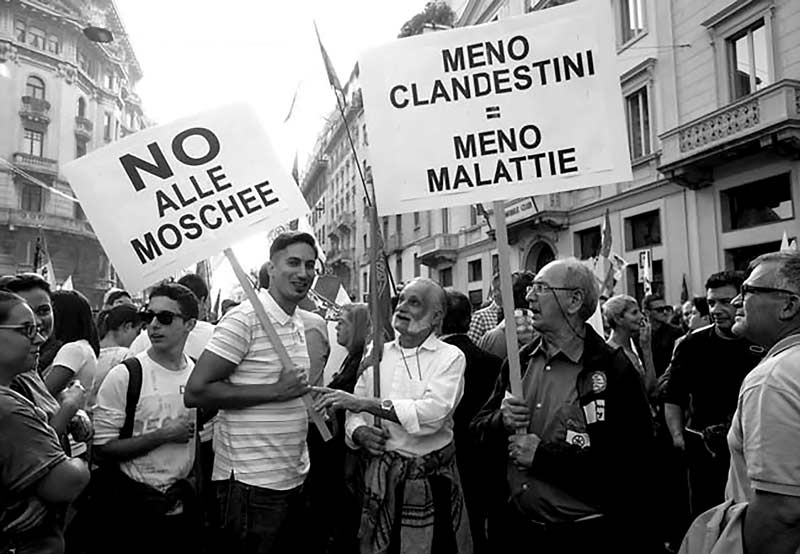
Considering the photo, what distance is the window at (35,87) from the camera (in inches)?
1484

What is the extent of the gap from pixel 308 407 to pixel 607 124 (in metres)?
1.70

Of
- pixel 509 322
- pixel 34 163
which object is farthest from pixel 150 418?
pixel 34 163

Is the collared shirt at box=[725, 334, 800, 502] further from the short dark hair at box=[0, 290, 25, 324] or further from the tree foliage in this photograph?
the tree foliage

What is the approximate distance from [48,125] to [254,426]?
140 feet

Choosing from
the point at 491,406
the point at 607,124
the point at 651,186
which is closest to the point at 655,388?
the point at 491,406

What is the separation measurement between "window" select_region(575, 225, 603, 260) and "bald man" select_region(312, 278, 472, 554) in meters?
16.5

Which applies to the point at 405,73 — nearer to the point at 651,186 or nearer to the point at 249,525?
the point at 249,525

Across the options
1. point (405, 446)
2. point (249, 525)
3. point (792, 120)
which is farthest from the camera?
point (792, 120)

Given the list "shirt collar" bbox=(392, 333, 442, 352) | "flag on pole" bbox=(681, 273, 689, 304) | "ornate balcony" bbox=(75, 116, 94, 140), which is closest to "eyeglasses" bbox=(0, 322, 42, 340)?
"shirt collar" bbox=(392, 333, 442, 352)

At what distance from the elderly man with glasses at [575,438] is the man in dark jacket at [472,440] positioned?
2.46 ft

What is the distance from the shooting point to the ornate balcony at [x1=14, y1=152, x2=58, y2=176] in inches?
1438

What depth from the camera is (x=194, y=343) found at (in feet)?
13.0

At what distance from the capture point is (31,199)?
3753 cm

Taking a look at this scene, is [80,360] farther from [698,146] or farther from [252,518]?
[698,146]
